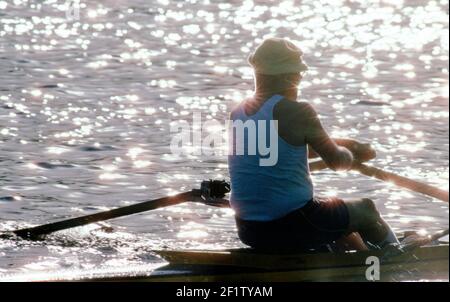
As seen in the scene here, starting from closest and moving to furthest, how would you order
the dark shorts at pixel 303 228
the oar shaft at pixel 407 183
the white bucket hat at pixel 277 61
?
the white bucket hat at pixel 277 61 → the dark shorts at pixel 303 228 → the oar shaft at pixel 407 183

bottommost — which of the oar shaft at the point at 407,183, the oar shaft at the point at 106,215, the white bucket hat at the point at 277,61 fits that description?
the oar shaft at the point at 106,215

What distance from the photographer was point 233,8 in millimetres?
39094

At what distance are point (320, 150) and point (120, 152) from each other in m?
9.09

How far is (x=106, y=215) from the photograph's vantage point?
48.2 feet

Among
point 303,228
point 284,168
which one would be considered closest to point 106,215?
point 303,228

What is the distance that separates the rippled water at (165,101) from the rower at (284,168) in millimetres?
1915

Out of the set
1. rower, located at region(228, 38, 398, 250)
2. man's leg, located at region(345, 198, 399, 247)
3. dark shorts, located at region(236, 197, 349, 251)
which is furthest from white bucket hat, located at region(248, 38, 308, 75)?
man's leg, located at region(345, 198, 399, 247)

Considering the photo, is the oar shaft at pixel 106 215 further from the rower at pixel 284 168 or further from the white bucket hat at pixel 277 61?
the white bucket hat at pixel 277 61

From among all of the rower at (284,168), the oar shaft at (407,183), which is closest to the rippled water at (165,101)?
A: the rower at (284,168)

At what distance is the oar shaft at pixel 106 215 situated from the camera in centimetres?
1436

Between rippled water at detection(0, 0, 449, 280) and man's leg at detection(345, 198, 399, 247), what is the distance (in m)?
2.27

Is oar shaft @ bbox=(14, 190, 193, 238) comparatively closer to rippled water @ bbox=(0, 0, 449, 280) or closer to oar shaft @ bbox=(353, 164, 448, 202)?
rippled water @ bbox=(0, 0, 449, 280)

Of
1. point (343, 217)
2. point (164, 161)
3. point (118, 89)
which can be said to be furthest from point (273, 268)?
point (118, 89)

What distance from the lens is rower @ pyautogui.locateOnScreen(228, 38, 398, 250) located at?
11828 mm
